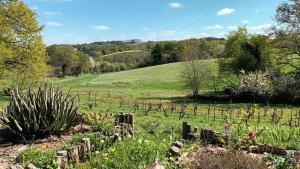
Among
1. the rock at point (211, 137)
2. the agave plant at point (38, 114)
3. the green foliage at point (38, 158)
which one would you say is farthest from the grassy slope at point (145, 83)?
the green foliage at point (38, 158)

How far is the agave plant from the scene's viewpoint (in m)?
9.35

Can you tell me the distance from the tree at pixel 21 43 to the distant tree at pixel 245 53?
2223cm

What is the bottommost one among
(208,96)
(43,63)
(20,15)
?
(208,96)

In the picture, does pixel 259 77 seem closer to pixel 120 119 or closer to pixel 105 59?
pixel 120 119

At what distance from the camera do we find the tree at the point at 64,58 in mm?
85000

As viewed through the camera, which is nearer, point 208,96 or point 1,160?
point 1,160

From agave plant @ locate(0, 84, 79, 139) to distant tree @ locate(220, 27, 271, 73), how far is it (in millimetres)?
34030

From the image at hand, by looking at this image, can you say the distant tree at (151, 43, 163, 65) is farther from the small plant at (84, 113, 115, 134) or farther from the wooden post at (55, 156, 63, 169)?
the wooden post at (55, 156, 63, 169)

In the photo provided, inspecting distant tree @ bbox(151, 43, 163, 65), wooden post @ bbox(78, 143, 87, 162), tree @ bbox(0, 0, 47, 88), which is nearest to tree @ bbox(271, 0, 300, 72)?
tree @ bbox(0, 0, 47, 88)

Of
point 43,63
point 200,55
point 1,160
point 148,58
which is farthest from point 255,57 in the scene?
point 148,58

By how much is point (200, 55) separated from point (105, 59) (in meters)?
55.3

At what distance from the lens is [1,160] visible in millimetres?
7840

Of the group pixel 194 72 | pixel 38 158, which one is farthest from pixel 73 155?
pixel 194 72

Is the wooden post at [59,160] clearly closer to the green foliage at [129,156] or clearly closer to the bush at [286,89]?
the green foliage at [129,156]
